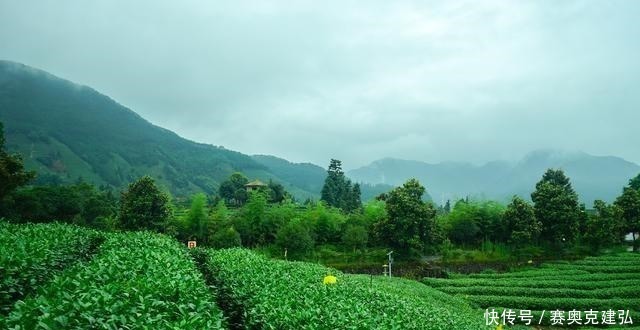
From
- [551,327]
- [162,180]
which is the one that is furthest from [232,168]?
[551,327]

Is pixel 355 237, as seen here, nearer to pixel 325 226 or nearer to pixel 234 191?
pixel 325 226

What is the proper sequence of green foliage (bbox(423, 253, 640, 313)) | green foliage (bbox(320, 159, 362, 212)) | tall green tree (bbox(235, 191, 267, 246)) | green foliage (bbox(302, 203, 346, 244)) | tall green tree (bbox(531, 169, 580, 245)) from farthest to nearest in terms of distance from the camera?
green foliage (bbox(320, 159, 362, 212)) < green foliage (bbox(302, 203, 346, 244)) < tall green tree (bbox(531, 169, 580, 245)) < tall green tree (bbox(235, 191, 267, 246)) < green foliage (bbox(423, 253, 640, 313))

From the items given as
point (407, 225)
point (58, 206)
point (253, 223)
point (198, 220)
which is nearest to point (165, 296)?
point (407, 225)

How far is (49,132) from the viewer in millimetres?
143625

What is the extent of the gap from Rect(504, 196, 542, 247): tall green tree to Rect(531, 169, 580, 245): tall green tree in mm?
1072

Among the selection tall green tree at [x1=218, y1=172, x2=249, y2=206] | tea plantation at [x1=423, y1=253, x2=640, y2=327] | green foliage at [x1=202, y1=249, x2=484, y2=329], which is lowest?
tea plantation at [x1=423, y1=253, x2=640, y2=327]

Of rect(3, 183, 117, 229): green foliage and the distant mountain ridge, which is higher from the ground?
the distant mountain ridge

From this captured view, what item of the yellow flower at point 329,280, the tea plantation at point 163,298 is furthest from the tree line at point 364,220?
the yellow flower at point 329,280

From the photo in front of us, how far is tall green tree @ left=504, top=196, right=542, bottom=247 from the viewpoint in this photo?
39.5 meters

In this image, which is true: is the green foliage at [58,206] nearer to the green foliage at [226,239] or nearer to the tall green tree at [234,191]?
the green foliage at [226,239]

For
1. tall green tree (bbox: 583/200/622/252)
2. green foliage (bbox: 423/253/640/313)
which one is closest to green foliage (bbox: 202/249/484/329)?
green foliage (bbox: 423/253/640/313)

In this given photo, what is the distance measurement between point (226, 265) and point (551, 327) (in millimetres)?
15226

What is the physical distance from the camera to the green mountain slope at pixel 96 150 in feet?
401

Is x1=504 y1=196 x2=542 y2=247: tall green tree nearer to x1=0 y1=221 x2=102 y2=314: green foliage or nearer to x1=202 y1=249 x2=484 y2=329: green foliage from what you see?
x1=202 y1=249 x2=484 y2=329: green foliage
